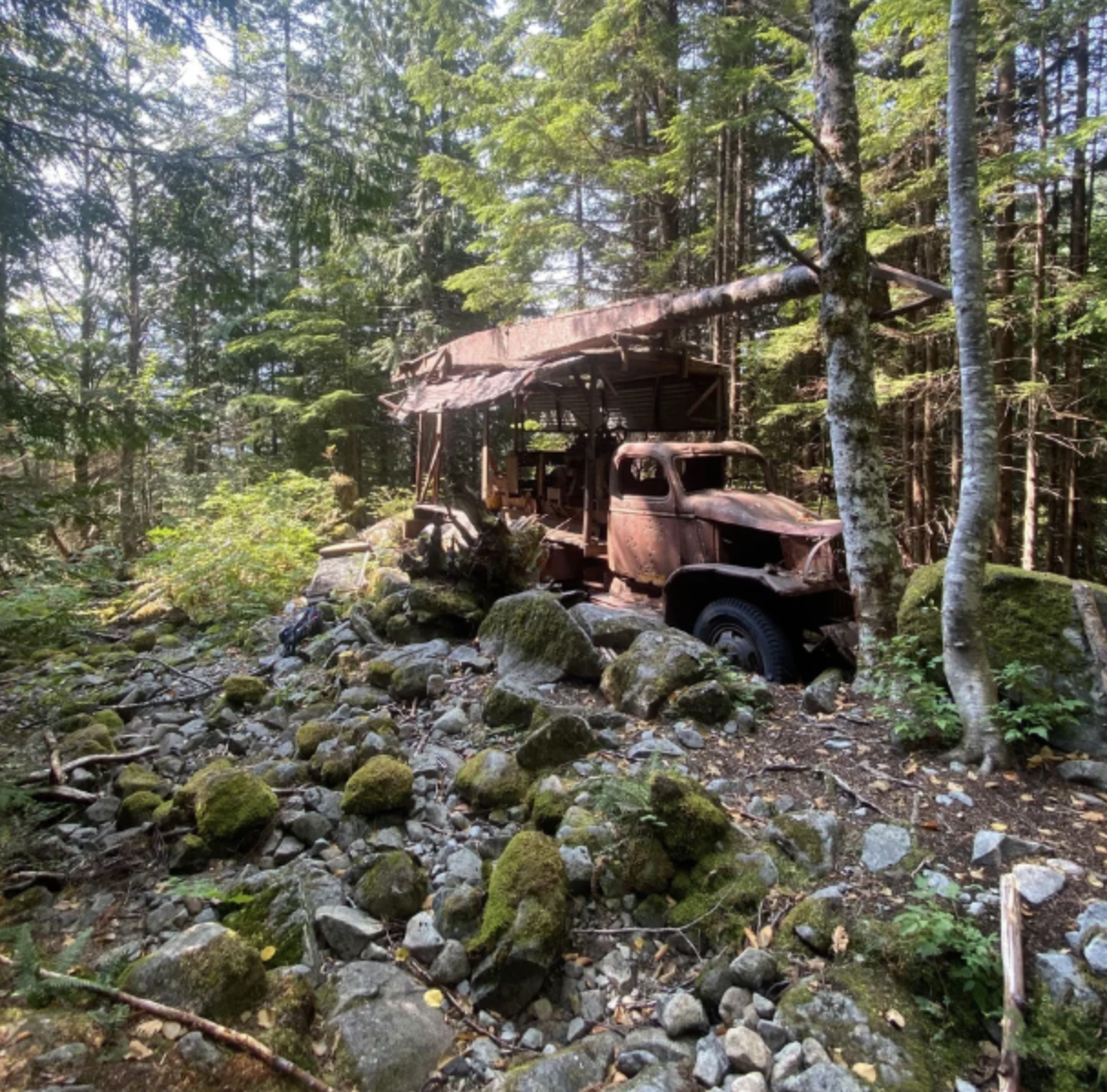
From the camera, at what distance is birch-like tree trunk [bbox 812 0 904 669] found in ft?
13.5

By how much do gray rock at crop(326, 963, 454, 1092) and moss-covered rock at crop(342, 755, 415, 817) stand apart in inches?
37.0

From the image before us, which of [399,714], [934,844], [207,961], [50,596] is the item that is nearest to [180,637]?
[50,596]

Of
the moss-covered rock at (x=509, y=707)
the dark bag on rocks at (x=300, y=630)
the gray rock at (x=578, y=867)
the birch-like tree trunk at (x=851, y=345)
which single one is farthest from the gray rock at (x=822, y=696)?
the dark bag on rocks at (x=300, y=630)

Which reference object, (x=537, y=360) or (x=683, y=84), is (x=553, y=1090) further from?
(x=683, y=84)

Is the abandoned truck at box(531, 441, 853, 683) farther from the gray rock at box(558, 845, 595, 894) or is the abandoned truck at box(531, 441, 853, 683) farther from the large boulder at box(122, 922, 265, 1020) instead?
the large boulder at box(122, 922, 265, 1020)

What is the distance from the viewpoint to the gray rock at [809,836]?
271 cm

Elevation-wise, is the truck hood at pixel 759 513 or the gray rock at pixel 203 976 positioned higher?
the truck hood at pixel 759 513

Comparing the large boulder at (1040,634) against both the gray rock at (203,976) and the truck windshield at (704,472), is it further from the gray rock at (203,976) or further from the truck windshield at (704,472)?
the gray rock at (203,976)

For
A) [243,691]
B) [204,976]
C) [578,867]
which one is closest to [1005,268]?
[578,867]

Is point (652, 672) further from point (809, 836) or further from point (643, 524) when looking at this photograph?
point (643, 524)

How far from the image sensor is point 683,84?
31.8 ft

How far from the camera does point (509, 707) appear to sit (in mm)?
4266

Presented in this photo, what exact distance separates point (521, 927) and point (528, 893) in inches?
5.6

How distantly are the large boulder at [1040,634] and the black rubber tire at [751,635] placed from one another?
1.19 metres
